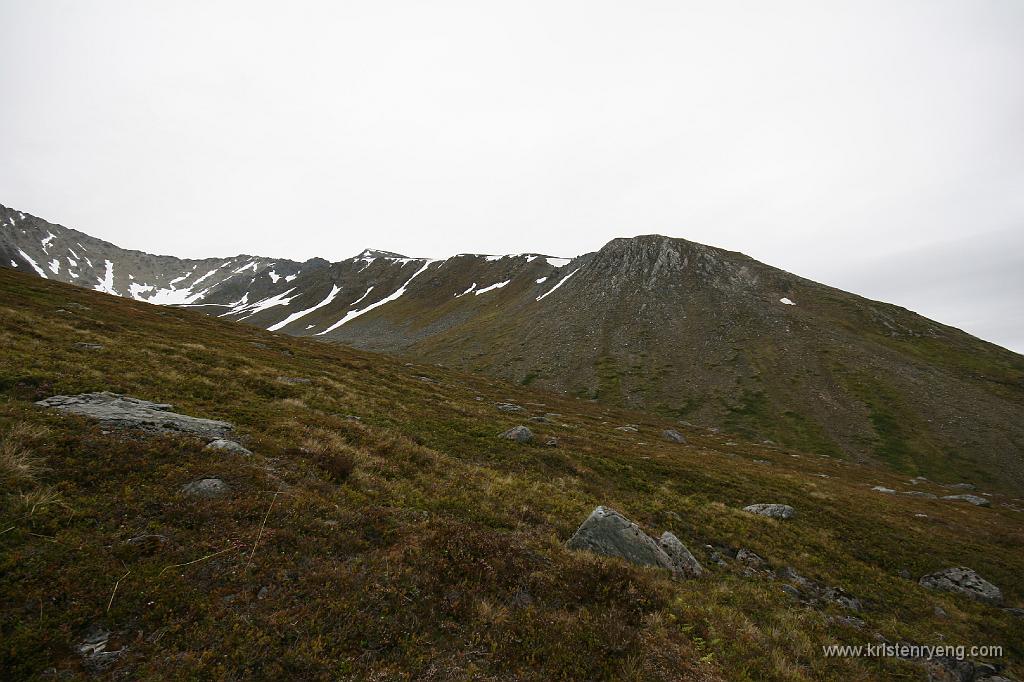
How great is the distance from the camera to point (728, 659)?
29.0ft

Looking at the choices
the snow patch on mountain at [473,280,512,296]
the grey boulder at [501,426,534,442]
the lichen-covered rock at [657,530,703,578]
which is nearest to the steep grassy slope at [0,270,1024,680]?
the lichen-covered rock at [657,530,703,578]

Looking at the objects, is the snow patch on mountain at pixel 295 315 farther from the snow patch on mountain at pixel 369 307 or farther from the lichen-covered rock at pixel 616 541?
the lichen-covered rock at pixel 616 541

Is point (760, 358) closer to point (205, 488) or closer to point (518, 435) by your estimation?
point (518, 435)

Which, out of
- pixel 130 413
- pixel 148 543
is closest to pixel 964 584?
pixel 148 543

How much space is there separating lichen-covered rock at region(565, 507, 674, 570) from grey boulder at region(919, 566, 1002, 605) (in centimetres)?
1395

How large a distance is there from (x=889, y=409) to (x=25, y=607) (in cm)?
8367

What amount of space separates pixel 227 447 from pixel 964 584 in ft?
94.5

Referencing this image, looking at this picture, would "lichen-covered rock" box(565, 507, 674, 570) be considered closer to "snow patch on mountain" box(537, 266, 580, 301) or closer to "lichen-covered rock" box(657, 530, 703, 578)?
"lichen-covered rock" box(657, 530, 703, 578)

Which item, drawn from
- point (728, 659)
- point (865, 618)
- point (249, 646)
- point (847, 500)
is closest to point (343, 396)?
point (249, 646)

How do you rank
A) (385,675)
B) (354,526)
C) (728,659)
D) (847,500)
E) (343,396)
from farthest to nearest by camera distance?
1. (847,500)
2. (343,396)
3. (354,526)
4. (728,659)
5. (385,675)

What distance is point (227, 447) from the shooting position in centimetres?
1195

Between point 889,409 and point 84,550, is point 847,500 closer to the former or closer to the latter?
point 84,550

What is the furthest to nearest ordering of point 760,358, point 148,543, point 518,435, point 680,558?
point 760,358 < point 518,435 < point 680,558 < point 148,543

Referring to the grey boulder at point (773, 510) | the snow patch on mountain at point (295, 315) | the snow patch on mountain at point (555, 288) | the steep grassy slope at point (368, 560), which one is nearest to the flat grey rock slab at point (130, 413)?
the steep grassy slope at point (368, 560)
